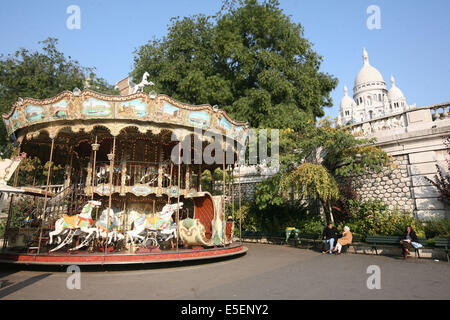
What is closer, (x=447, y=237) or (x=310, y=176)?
(x=447, y=237)

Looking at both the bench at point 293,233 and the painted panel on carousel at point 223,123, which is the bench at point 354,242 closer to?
the bench at point 293,233


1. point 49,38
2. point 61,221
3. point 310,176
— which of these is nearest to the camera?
point 61,221

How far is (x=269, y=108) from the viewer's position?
20.9 meters

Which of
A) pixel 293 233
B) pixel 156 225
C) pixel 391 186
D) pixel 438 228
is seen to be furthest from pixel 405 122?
pixel 156 225

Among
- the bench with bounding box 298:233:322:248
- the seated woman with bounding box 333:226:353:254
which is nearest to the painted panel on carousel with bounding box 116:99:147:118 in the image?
the seated woman with bounding box 333:226:353:254

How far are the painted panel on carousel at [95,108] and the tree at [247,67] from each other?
1232 cm

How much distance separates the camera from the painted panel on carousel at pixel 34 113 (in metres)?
10.9

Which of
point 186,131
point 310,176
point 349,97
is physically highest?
point 349,97

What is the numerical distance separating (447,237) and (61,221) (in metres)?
14.5

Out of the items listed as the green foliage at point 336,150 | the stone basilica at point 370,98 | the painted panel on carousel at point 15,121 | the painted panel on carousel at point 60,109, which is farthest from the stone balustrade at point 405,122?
the stone basilica at point 370,98

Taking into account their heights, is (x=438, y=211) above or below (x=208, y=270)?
above

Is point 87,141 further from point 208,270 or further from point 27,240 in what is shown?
point 208,270

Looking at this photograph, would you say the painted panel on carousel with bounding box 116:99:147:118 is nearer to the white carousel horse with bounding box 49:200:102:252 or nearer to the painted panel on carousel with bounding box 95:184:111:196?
the painted panel on carousel with bounding box 95:184:111:196
